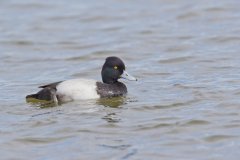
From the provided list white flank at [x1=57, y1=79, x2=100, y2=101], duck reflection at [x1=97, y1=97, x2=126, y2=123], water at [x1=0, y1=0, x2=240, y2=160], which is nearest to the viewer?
water at [x1=0, y1=0, x2=240, y2=160]

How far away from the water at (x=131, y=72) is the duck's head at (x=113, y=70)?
404 mm

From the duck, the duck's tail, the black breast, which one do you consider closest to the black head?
the duck

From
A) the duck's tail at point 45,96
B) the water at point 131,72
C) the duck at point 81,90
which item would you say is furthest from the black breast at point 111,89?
the duck's tail at point 45,96

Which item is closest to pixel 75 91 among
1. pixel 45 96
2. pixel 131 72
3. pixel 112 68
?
pixel 45 96

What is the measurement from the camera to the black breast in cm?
1227

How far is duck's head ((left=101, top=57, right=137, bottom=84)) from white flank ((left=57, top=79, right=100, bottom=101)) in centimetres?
50

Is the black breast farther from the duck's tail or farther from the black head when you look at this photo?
the duck's tail

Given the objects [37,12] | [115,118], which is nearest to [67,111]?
[115,118]

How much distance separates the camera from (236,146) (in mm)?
9492

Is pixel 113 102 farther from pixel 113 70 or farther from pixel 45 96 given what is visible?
pixel 45 96

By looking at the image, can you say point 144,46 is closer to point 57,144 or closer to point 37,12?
point 37,12

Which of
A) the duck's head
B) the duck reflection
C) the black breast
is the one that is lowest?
the duck reflection

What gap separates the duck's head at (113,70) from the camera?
41.1ft

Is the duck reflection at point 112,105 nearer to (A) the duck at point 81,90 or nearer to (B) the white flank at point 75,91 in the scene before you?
(A) the duck at point 81,90
